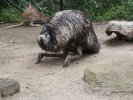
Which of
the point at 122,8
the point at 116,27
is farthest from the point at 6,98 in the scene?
the point at 122,8

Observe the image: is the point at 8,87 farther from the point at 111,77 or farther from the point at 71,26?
the point at 71,26

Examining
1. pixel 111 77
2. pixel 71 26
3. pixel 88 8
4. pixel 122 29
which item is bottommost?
pixel 88 8

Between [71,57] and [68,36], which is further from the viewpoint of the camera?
[71,57]

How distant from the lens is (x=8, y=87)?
5367 millimetres

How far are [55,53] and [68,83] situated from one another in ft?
4.52

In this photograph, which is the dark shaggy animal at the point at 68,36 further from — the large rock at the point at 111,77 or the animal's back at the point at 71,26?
the large rock at the point at 111,77

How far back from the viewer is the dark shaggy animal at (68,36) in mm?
6684

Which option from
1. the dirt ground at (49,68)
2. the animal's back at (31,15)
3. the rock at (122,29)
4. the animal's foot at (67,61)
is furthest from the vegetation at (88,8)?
the animal's foot at (67,61)

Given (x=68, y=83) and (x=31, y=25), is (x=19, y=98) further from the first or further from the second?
(x=31, y=25)

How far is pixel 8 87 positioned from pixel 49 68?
1.46 meters

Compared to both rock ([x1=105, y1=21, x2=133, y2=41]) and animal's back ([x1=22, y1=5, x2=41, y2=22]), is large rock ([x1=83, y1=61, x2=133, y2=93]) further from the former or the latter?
animal's back ([x1=22, y1=5, x2=41, y2=22])

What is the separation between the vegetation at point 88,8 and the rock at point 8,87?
5.56 meters

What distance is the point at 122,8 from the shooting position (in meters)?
11.0

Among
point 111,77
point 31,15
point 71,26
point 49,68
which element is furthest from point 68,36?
point 31,15
